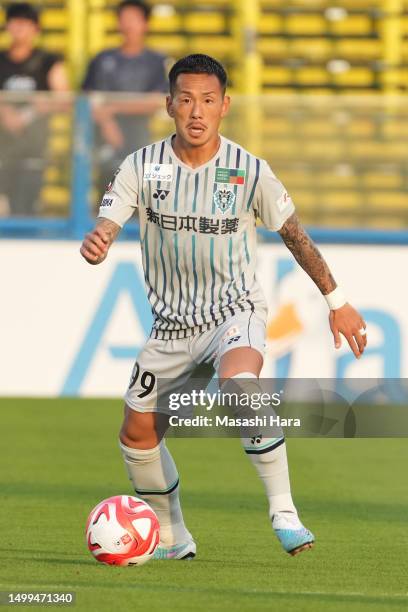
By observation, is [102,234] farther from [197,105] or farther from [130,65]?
[130,65]

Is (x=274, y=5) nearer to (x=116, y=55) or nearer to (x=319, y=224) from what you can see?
(x=116, y=55)

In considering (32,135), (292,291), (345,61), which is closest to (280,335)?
(292,291)

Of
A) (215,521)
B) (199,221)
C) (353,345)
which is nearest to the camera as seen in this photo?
(353,345)

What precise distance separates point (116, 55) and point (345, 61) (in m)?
4.08

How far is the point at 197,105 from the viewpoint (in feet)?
20.6

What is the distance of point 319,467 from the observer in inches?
383

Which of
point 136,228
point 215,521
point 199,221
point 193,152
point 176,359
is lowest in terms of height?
point 136,228

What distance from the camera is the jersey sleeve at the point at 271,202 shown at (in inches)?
250

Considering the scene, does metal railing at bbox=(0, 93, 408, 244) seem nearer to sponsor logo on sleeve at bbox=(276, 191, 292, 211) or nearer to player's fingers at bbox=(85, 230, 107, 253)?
sponsor logo on sleeve at bbox=(276, 191, 292, 211)

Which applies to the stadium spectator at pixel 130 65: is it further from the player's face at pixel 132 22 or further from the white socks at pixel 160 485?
the white socks at pixel 160 485

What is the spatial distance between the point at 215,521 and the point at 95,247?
84.0 inches

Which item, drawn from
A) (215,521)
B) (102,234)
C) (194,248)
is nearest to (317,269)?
(194,248)

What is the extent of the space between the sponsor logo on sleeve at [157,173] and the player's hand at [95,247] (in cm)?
50

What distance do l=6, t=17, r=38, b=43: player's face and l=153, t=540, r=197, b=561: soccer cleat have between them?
807cm
